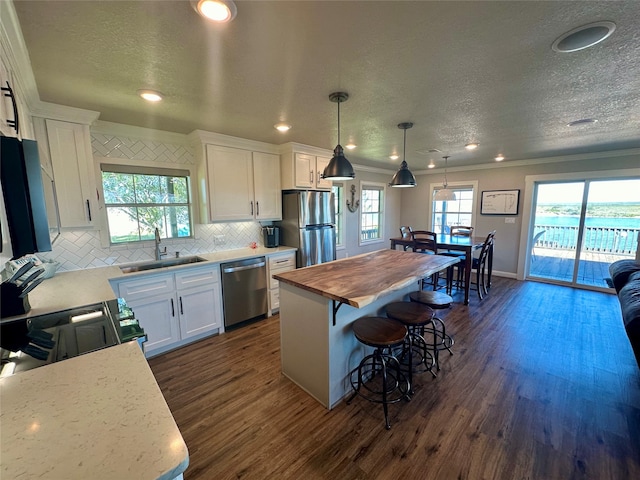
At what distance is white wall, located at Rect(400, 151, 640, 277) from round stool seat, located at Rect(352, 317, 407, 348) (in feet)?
15.5

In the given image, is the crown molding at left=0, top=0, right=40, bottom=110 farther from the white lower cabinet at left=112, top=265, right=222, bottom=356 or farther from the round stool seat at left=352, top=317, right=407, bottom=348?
the round stool seat at left=352, top=317, right=407, bottom=348

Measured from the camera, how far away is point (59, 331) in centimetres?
141

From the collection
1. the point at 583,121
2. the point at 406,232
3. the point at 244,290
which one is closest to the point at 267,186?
the point at 244,290

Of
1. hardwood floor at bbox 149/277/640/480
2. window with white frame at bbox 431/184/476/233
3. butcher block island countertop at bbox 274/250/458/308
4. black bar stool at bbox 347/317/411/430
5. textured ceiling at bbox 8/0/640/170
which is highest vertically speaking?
textured ceiling at bbox 8/0/640/170

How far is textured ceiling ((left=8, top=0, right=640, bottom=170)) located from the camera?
127 cm

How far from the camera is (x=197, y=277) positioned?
2994 millimetres

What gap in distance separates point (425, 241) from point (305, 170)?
229 cm

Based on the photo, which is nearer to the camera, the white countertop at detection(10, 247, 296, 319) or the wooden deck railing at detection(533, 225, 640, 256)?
the white countertop at detection(10, 247, 296, 319)

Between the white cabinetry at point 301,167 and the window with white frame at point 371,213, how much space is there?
197cm

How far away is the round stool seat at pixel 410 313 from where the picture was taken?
7.16ft

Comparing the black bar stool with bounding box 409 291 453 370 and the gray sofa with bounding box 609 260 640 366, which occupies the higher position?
the gray sofa with bounding box 609 260 640 366

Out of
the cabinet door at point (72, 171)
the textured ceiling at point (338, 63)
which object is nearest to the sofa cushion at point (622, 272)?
the textured ceiling at point (338, 63)

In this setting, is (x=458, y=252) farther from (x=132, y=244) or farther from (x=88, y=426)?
(x=88, y=426)

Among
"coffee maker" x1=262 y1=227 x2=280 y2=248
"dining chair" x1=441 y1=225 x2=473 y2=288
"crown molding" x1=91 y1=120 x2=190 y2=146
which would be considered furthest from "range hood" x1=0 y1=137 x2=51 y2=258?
"dining chair" x1=441 y1=225 x2=473 y2=288
